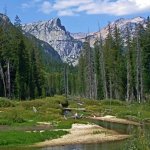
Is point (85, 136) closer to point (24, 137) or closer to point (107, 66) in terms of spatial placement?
point (24, 137)

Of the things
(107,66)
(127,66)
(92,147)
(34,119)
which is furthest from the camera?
(107,66)

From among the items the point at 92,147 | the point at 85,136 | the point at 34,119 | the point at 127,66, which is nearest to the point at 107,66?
the point at 127,66

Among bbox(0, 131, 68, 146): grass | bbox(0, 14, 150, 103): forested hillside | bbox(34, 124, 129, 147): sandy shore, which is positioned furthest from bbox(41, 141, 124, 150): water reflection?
bbox(0, 14, 150, 103): forested hillside

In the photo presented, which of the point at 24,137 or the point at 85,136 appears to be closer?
the point at 24,137

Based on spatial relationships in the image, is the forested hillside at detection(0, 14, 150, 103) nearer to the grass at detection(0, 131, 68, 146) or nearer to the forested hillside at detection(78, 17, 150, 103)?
the forested hillside at detection(78, 17, 150, 103)

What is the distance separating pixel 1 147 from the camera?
3481 centimetres

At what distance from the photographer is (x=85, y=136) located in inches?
1658

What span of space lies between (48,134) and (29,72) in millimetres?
71704

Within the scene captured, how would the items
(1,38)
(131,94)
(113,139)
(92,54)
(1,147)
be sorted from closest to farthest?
(1,147) < (113,139) < (1,38) < (131,94) < (92,54)

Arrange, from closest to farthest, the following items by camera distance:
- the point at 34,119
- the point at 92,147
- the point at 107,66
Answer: the point at 92,147 → the point at 34,119 → the point at 107,66

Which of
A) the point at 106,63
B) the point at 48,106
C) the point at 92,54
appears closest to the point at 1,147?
the point at 48,106

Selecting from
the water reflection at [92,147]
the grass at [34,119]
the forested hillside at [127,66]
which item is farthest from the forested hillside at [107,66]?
Answer: the water reflection at [92,147]

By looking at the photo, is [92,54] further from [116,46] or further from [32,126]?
[32,126]

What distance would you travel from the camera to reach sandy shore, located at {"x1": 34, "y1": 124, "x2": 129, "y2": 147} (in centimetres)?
3817
